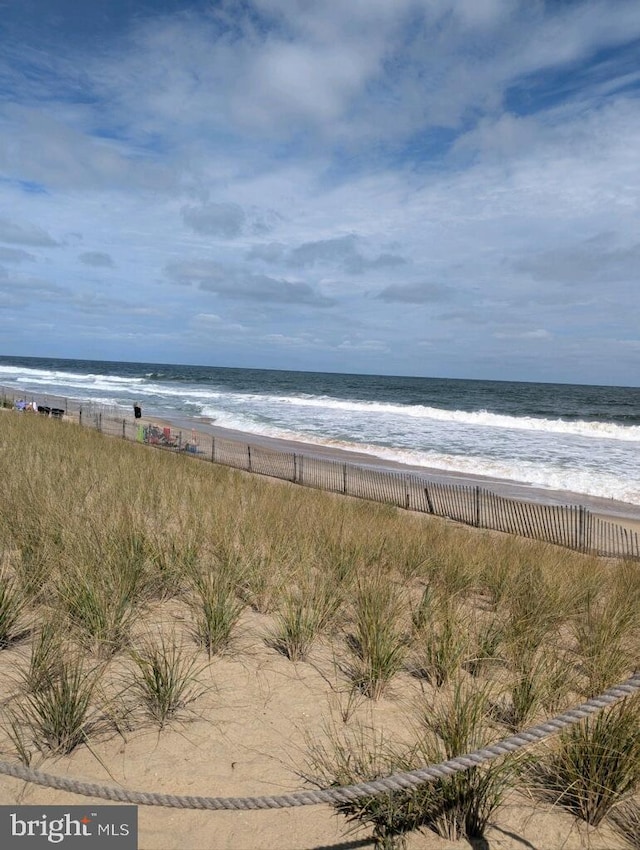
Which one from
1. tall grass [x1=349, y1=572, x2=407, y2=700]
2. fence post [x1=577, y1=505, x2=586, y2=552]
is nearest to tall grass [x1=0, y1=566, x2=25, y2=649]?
tall grass [x1=349, y1=572, x2=407, y2=700]

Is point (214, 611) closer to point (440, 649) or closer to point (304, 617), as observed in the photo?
point (304, 617)

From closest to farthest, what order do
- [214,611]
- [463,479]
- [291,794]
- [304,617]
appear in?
[291,794] < [214,611] < [304,617] < [463,479]

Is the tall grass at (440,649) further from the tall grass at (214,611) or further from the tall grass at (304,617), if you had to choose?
the tall grass at (214,611)

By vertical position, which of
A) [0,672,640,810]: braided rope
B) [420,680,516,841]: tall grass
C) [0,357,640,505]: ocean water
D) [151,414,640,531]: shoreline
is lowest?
[151,414,640,531]: shoreline

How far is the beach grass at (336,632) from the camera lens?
2709 millimetres

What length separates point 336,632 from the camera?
4.32 meters

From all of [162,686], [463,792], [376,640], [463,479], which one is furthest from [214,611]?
[463,479]

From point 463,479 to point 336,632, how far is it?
16345 mm

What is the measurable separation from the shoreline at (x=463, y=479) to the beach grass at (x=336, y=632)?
933 centimetres

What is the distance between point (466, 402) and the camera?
6894cm

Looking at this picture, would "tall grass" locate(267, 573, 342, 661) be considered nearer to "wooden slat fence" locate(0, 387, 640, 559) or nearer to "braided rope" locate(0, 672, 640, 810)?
"braided rope" locate(0, 672, 640, 810)

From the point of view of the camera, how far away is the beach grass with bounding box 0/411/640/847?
2709 millimetres

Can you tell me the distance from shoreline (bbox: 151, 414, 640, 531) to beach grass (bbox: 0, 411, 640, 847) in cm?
933

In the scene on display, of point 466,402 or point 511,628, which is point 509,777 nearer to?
point 511,628
